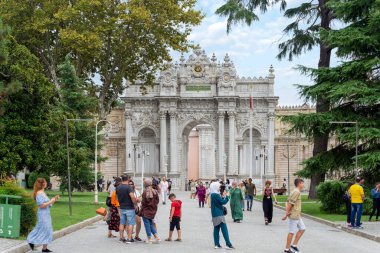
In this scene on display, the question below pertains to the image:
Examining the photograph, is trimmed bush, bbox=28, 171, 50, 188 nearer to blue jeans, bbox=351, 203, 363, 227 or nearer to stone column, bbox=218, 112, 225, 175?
stone column, bbox=218, 112, 225, 175

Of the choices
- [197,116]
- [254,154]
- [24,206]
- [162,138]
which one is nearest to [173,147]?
[162,138]

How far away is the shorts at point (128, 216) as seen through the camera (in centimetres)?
1739

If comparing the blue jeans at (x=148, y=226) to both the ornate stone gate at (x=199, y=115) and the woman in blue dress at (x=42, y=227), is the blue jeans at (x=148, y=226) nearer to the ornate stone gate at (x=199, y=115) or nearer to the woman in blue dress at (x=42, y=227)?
the woman in blue dress at (x=42, y=227)

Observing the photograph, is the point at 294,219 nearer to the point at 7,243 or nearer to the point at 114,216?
the point at 114,216

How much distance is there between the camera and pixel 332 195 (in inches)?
1151

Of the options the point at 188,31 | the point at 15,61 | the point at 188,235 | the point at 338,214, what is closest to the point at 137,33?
the point at 188,31

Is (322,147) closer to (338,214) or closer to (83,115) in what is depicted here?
(338,214)

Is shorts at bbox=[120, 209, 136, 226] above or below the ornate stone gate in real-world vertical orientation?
below

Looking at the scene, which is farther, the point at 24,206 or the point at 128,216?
the point at 128,216

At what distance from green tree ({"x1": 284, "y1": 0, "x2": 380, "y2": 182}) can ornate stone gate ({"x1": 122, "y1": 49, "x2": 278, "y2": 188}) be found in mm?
34794

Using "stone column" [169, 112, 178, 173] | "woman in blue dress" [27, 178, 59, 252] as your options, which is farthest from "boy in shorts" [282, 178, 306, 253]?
"stone column" [169, 112, 178, 173]

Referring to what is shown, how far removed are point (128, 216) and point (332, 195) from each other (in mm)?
14067

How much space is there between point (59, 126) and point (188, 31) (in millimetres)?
12342

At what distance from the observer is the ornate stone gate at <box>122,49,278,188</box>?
65812 millimetres
